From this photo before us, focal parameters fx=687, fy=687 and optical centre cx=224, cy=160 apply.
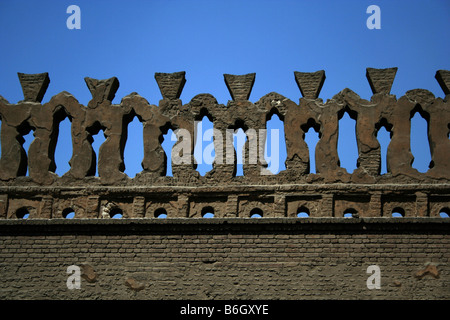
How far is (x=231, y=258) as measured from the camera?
889cm

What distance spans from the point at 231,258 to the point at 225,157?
1464 millimetres

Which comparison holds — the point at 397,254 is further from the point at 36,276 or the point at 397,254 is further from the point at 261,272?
the point at 36,276

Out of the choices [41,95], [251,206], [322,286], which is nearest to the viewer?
[322,286]

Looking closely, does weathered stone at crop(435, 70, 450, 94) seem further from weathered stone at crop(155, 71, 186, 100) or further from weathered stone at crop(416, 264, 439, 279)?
weathered stone at crop(155, 71, 186, 100)

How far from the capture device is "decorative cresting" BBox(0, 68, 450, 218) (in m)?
9.22

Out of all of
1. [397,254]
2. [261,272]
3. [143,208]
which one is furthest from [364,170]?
[143,208]

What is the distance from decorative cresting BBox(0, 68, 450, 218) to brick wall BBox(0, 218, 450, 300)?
0.28 metres

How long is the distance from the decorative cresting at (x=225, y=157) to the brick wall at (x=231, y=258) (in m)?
0.28

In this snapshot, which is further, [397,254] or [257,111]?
[257,111]

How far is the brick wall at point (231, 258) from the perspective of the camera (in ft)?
28.4

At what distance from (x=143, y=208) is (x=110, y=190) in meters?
0.53

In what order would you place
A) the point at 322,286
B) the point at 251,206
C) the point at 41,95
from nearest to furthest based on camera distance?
the point at 322,286
the point at 251,206
the point at 41,95

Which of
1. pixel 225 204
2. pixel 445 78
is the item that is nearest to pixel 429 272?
pixel 225 204

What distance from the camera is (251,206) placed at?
9.26 m
